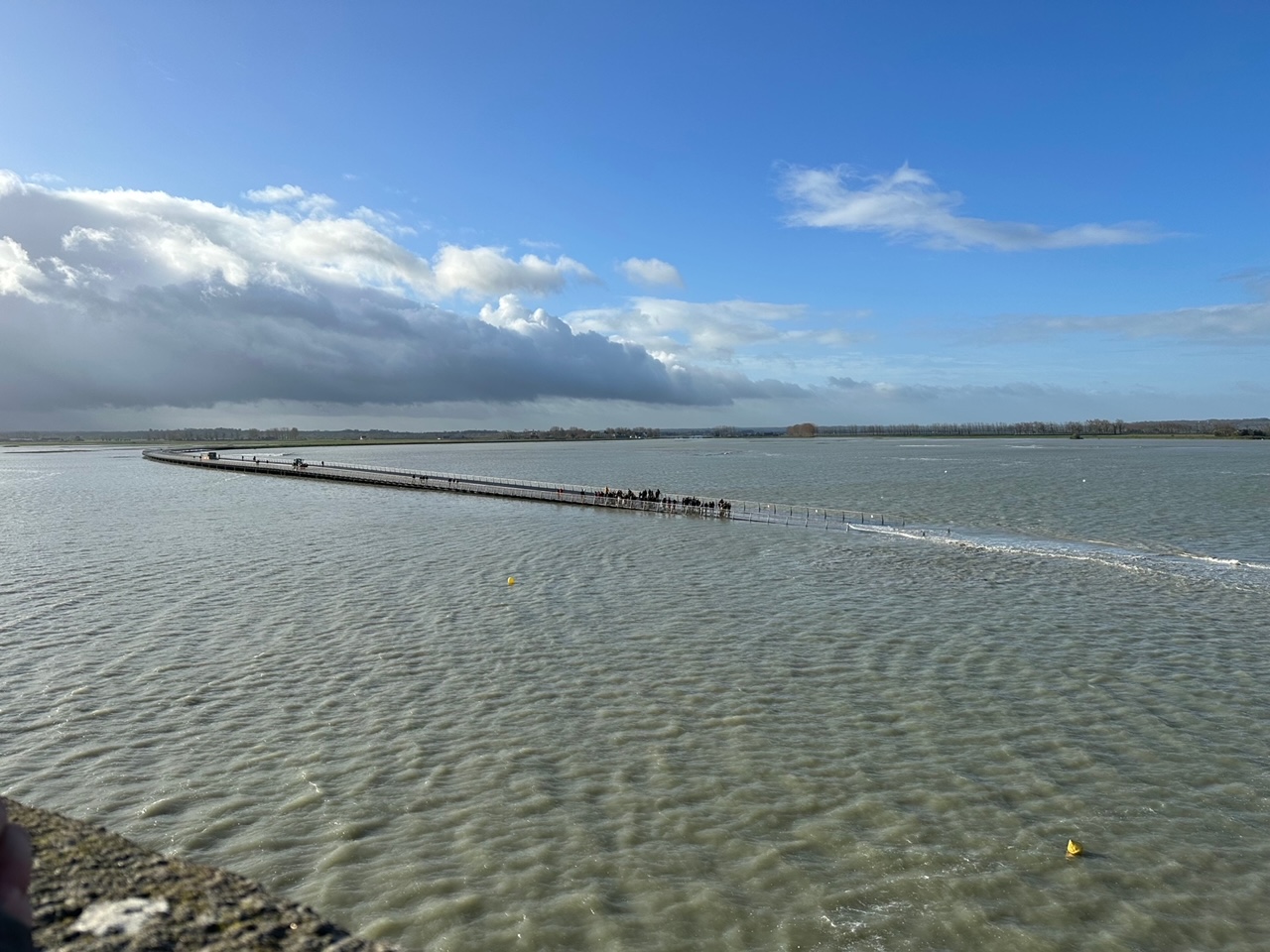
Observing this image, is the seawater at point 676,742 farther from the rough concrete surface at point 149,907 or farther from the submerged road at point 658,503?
the submerged road at point 658,503

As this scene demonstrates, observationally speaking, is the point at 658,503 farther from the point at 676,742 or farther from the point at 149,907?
the point at 149,907

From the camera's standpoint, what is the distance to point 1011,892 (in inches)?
380

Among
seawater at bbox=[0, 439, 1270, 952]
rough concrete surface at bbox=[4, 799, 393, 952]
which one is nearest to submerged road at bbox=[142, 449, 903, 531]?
seawater at bbox=[0, 439, 1270, 952]

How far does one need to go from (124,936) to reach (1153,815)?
13549 mm

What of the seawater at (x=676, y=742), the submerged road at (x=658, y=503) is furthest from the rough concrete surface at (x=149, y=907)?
the submerged road at (x=658, y=503)

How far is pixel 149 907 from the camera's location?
819 cm

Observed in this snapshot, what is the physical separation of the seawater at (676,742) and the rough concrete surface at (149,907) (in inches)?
25.5

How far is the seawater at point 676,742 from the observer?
947 cm

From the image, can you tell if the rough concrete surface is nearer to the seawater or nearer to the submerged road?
the seawater

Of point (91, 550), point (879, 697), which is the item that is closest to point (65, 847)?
point (879, 697)

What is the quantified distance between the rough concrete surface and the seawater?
0.65 meters

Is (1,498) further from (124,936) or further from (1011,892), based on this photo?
(1011,892)

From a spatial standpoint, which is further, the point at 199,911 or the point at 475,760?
the point at 475,760

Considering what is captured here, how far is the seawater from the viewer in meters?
9.47
